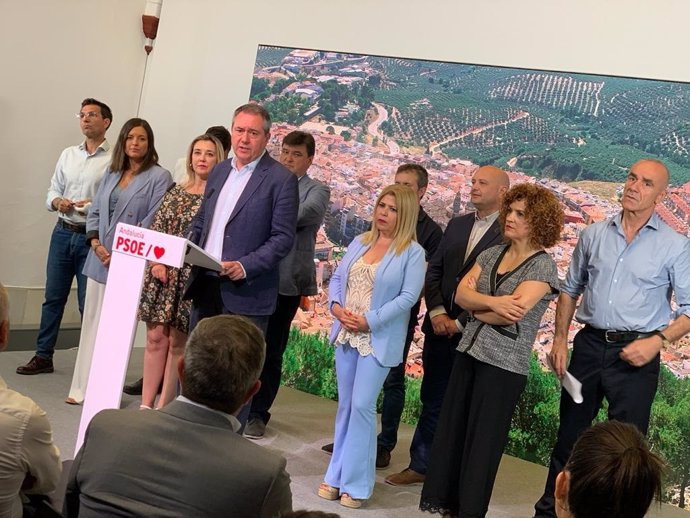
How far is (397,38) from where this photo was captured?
262 inches

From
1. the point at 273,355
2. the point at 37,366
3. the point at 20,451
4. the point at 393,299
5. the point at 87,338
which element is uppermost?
the point at 393,299

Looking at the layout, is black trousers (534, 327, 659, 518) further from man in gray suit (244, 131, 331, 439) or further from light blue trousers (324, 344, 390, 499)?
man in gray suit (244, 131, 331, 439)

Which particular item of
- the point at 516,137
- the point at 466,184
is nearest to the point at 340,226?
the point at 466,184

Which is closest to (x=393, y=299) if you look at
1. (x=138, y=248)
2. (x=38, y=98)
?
(x=138, y=248)

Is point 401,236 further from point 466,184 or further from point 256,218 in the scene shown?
point 466,184

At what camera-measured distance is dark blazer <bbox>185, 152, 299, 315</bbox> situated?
4.25 m

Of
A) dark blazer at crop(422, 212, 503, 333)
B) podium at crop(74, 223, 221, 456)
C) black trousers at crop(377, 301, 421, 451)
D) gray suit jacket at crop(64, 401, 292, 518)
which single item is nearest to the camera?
gray suit jacket at crop(64, 401, 292, 518)

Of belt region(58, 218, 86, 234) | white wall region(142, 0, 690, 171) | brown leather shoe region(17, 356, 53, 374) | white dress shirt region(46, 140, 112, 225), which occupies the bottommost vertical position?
brown leather shoe region(17, 356, 53, 374)

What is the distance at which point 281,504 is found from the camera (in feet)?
6.84

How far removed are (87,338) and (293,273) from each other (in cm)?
133

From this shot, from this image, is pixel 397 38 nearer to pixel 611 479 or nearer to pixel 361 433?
pixel 361 433

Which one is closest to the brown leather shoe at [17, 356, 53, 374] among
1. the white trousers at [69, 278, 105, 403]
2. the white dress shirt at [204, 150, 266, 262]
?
the white trousers at [69, 278, 105, 403]

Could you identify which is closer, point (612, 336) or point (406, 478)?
point (612, 336)

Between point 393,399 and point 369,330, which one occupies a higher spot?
point 369,330
